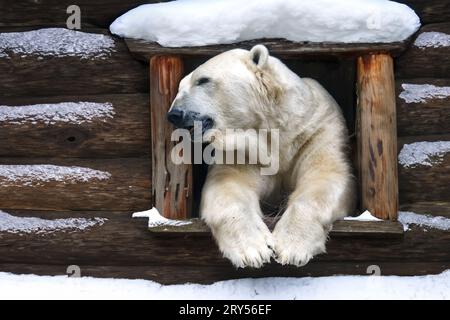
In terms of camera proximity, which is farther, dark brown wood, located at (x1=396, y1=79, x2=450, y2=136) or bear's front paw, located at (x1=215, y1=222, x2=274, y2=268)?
dark brown wood, located at (x1=396, y1=79, x2=450, y2=136)

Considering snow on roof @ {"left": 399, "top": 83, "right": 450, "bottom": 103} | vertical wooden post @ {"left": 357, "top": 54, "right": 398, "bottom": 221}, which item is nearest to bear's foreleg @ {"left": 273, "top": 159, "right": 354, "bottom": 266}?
vertical wooden post @ {"left": 357, "top": 54, "right": 398, "bottom": 221}

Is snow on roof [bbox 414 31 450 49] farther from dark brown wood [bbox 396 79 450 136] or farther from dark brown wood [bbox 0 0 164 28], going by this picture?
dark brown wood [bbox 0 0 164 28]

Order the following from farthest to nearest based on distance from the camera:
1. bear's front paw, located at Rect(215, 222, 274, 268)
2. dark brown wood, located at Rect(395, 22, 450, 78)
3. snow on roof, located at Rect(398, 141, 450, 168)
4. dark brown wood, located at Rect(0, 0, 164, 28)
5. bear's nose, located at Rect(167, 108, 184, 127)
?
dark brown wood, located at Rect(0, 0, 164, 28), dark brown wood, located at Rect(395, 22, 450, 78), snow on roof, located at Rect(398, 141, 450, 168), bear's nose, located at Rect(167, 108, 184, 127), bear's front paw, located at Rect(215, 222, 274, 268)

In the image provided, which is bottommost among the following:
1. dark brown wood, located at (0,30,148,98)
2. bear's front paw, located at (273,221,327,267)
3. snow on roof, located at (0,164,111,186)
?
bear's front paw, located at (273,221,327,267)

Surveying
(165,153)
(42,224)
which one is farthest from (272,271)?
(42,224)

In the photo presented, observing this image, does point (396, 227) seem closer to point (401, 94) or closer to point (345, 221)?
point (345, 221)

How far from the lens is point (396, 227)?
4551 millimetres

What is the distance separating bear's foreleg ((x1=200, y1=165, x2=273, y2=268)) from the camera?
4.23 m

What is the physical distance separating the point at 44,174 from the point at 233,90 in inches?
48.8

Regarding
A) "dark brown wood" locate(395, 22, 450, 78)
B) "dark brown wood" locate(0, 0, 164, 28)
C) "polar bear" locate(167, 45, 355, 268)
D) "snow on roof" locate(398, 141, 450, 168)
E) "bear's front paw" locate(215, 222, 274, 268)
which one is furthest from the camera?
"dark brown wood" locate(0, 0, 164, 28)

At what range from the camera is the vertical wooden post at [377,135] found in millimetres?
4656

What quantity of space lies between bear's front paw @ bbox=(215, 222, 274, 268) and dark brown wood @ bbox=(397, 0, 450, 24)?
1700 mm

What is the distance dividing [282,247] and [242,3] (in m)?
1.50
